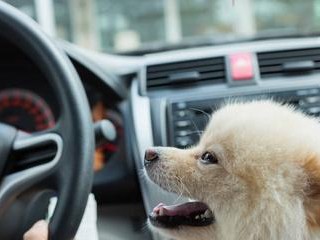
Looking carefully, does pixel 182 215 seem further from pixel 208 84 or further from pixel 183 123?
pixel 208 84

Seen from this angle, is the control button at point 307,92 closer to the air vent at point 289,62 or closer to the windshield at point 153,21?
the air vent at point 289,62

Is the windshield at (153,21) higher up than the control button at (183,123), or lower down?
higher up

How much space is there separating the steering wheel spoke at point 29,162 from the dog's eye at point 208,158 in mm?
356

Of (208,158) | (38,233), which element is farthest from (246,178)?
(38,233)

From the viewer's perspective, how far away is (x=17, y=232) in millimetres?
1850

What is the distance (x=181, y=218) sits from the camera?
1.74 m

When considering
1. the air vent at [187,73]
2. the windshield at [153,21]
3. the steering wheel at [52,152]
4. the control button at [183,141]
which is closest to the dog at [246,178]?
the steering wheel at [52,152]

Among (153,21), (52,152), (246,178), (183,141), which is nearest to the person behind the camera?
(246,178)

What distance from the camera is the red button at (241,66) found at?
2.35 m

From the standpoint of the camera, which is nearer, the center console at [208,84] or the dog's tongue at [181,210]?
the dog's tongue at [181,210]

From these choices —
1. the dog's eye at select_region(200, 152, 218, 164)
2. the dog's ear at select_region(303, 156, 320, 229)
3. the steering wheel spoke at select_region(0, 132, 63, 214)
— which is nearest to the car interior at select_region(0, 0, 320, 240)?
the steering wheel spoke at select_region(0, 132, 63, 214)

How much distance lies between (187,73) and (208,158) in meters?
0.70

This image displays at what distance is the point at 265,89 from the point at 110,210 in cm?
65

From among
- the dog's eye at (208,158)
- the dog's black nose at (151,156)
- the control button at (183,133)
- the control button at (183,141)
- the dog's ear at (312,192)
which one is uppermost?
the control button at (183,133)
